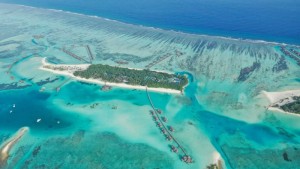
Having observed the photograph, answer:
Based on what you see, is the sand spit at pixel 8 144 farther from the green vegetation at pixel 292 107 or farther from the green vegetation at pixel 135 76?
the green vegetation at pixel 292 107

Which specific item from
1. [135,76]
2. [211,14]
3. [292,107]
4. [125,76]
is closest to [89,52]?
[125,76]

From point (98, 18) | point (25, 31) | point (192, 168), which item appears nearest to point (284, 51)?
point (192, 168)

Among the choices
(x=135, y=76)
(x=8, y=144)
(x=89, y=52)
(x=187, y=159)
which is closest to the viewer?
(x=187, y=159)

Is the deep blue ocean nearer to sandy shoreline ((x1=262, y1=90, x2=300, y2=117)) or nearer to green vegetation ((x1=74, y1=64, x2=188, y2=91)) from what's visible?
sandy shoreline ((x1=262, y1=90, x2=300, y2=117))

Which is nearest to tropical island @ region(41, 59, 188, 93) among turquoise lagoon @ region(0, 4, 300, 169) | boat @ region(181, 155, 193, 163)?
turquoise lagoon @ region(0, 4, 300, 169)

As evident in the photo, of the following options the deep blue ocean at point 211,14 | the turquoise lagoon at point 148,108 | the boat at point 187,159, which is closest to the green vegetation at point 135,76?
the turquoise lagoon at point 148,108

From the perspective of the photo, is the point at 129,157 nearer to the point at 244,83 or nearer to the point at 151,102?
the point at 151,102

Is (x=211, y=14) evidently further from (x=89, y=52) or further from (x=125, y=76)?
(x=125, y=76)
